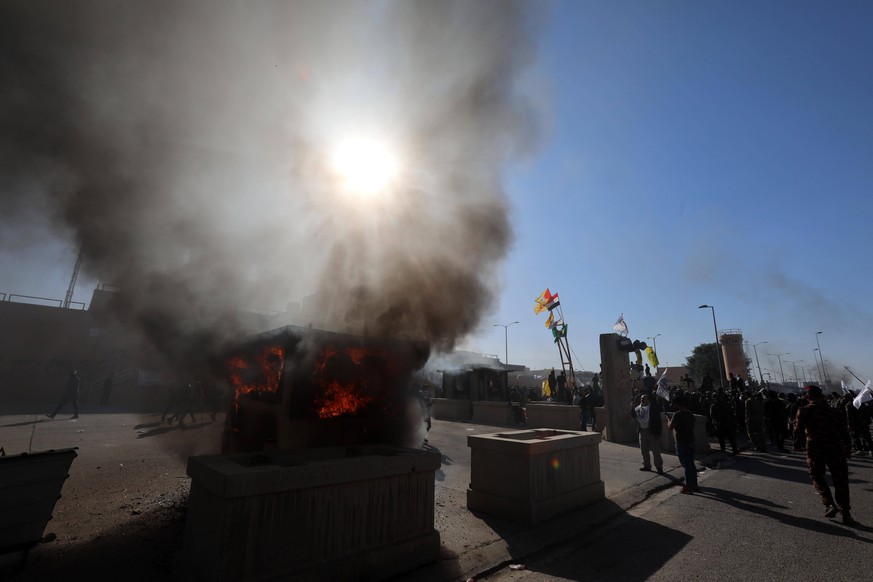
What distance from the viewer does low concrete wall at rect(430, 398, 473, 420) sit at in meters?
17.5

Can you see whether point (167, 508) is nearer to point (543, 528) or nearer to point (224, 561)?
point (224, 561)

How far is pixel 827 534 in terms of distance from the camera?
4.49 m

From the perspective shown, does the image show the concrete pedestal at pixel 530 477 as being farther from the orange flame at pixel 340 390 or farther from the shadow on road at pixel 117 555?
the shadow on road at pixel 117 555

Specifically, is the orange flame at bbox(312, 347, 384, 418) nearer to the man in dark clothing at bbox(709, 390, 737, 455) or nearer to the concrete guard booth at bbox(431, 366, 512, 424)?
the man in dark clothing at bbox(709, 390, 737, 455)

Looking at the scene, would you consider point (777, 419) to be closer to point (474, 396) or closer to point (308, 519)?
point (474, 396)

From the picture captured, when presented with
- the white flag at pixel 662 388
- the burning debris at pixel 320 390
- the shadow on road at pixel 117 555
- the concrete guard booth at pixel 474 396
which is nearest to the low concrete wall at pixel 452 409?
the concrete guard booth at pixel 474 396

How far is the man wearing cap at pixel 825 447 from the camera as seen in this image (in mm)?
4941

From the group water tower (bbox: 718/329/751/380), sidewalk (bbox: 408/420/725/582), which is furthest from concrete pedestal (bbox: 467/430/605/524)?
water tower (bbox: 718/329/751/380)

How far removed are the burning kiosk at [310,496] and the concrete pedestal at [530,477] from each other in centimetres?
134

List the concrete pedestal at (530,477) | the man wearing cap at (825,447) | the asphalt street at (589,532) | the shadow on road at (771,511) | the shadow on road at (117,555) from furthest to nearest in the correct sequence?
the man wearing cap at (825,447)
the concrete pedestal at (530,477)
the shadow on road at (771,511)
the asphalt street at (589,532)
the shadow on road at (117,555)

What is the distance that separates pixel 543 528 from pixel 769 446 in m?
10.9

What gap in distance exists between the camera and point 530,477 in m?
4.79

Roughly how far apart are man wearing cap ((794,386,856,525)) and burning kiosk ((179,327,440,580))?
4.99 meters

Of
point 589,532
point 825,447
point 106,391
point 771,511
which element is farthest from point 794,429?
point 106,391
